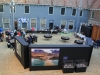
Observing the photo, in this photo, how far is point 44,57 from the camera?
26.8 ft

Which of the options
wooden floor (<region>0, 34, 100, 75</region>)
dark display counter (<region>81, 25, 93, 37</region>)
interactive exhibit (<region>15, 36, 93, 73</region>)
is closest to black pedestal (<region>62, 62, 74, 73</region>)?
interactive exhibit (<region>15, 36, 93, 73</region>)

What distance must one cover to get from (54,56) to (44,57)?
73 cm

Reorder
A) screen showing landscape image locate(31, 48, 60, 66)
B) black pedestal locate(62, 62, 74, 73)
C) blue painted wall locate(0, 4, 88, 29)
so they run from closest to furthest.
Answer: screen showing landscape image locate(31, 48, 60, 66) < black pedestal locate(62, 62, 74, 73) < blue painted wall locate(0, 4, 88, 29)

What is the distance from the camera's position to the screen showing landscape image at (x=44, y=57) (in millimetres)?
7977

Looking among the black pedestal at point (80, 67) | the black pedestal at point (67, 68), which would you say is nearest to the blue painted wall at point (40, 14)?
the black pedestal at point (80, 67)

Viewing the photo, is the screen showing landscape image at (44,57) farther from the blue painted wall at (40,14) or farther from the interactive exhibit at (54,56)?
the blue painted wall at (40,14)

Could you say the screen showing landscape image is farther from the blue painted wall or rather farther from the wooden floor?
the blue painted wall

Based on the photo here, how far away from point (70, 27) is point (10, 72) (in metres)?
16.0

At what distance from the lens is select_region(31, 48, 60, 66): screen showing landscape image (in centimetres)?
798

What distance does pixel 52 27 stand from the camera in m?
21.0

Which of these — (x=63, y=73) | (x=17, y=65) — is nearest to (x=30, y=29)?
(x=17, y=65)

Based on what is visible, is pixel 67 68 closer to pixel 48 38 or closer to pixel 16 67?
pixel 16 67

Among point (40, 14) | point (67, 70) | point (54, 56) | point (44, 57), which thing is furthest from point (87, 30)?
point (44, 57)

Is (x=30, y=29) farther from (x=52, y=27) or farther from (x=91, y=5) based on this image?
(x=91, y=5)
